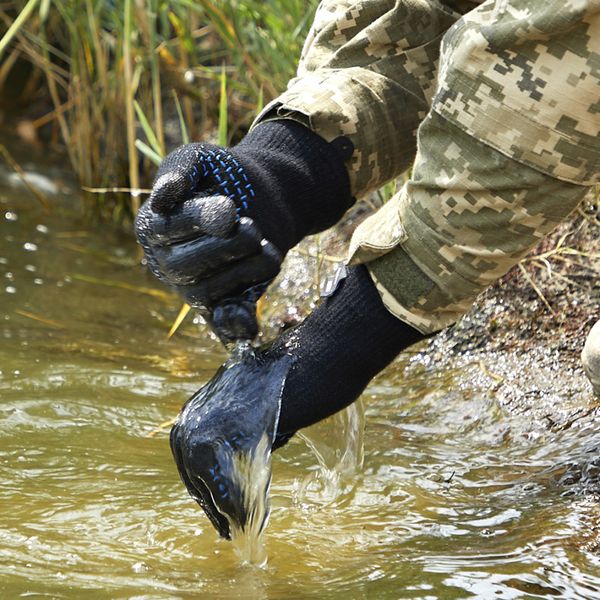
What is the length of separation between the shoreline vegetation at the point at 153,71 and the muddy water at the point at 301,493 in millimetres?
753

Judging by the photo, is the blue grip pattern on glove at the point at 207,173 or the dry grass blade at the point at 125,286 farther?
the dry grass blade at the point at 125,286

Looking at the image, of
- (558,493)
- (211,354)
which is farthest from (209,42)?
(558,493)

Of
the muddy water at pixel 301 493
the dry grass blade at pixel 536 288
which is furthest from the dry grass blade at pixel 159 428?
the dry grass blade at pixel 536 288

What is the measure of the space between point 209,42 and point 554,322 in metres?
2.28

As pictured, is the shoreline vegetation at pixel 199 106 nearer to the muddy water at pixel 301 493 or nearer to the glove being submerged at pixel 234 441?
A: the muddy water at pixel 301 493

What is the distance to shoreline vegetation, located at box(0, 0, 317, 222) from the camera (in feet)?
10.5

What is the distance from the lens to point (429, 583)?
1581mm

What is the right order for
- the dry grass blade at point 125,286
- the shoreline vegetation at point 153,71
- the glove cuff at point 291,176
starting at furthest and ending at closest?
1. the dry grass blade at point 125,286
2. the shoreline vegetation at point 153,71
3. the glove cuff at point 291,176

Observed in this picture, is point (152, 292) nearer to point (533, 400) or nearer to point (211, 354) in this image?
point (211, 354)

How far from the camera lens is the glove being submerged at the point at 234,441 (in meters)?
1.66

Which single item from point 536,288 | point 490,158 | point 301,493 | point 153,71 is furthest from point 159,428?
point 153,71

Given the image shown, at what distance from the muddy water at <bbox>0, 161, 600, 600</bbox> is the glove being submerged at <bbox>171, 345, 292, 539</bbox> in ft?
0.30

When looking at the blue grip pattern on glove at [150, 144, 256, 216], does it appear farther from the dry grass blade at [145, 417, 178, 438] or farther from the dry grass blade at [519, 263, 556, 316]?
the dry grass blade at [519, 263, 556, 316]

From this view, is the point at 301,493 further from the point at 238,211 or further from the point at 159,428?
the point at 238,211
